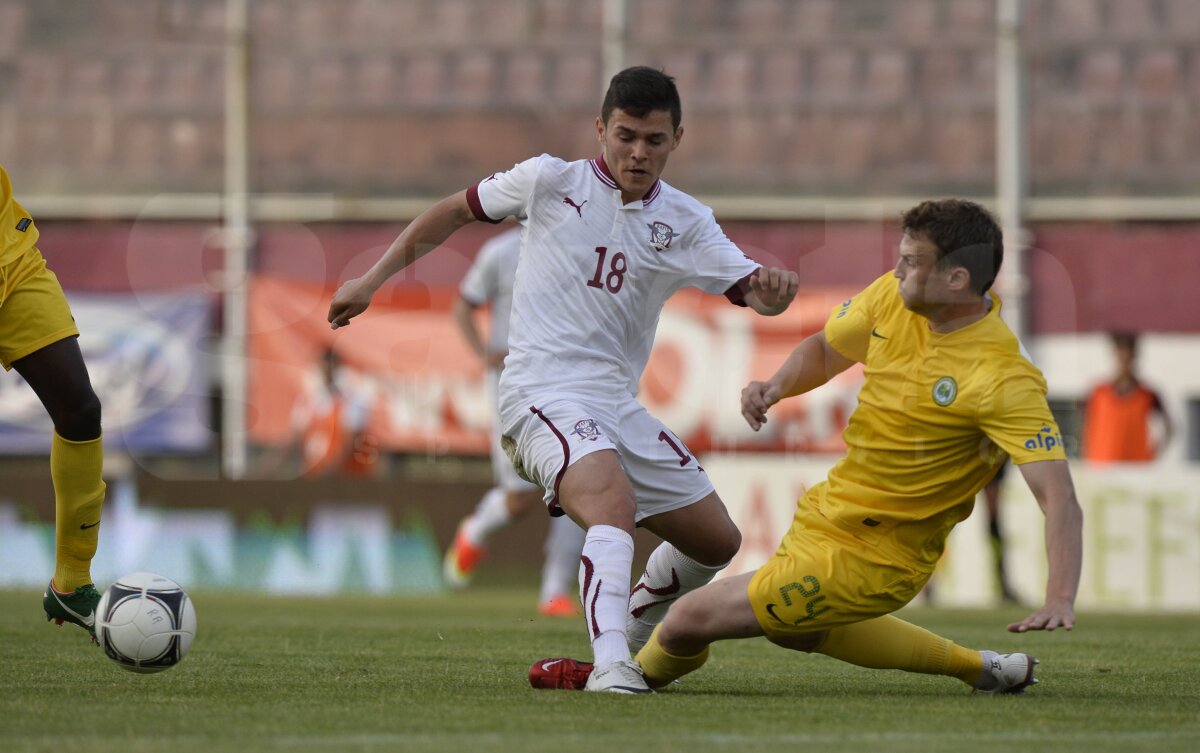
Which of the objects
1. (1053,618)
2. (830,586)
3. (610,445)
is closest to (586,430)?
(610,445)

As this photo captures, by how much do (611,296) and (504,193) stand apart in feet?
1.54

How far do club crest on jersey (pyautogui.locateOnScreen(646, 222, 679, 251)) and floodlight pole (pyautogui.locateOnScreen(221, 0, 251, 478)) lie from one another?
1169 centimetres

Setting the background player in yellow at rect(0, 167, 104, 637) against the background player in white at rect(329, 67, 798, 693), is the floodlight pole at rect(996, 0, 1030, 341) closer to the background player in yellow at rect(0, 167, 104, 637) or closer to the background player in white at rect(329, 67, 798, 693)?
the background player in white at rect(329, 67, 798, 693)

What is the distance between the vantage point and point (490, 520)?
1138 centimetres

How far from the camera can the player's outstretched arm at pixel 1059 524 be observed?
4.81m

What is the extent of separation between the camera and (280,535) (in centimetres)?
1430

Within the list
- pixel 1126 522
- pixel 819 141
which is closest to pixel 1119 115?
pixel 819 141

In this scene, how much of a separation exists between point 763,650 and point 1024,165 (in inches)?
428

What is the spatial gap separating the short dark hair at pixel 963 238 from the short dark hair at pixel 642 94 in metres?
0.95

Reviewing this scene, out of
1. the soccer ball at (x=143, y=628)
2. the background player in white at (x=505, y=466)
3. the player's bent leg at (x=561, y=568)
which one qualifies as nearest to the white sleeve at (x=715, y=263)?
the soccer ball at (x=143, y=628)

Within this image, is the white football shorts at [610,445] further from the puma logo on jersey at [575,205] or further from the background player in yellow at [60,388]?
the background player in yellow at [60,388]

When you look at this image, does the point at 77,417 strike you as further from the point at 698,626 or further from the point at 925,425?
the point at 925,425

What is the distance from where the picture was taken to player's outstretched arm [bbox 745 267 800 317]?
574cm

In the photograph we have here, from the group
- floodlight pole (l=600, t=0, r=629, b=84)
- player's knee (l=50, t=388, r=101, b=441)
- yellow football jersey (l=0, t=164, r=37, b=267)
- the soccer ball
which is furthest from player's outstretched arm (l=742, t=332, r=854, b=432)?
floodlight pole (l=600, t=0, r=629, b=84)
